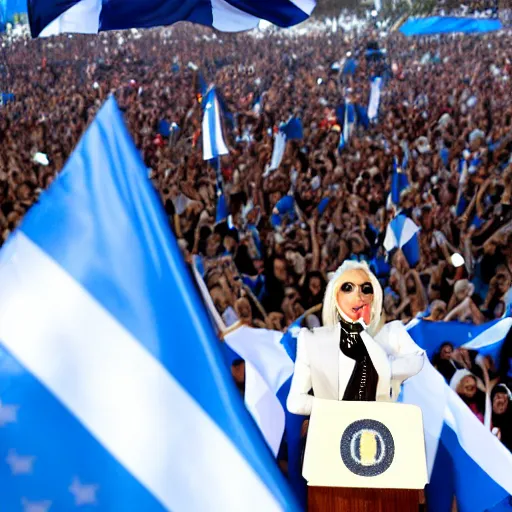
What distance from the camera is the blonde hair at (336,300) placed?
80.4 inches

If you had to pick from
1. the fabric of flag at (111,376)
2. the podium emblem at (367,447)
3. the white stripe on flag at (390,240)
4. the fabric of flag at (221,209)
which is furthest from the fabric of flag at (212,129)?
the podium emblem at (367,447)

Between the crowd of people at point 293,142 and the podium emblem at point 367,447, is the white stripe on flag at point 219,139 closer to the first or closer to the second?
the crowd of people at point 293,142

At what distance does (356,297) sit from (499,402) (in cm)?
145

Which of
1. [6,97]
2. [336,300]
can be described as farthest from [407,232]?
[6,97]

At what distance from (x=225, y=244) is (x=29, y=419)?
7.02 ft

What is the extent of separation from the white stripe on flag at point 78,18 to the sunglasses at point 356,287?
2036 mm

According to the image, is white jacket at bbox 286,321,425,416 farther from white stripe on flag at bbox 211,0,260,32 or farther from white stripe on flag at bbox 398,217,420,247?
white stripe on flag at bbox 211,0,260,32

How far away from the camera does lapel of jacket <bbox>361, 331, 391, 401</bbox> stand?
196 cm

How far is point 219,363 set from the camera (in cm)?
143

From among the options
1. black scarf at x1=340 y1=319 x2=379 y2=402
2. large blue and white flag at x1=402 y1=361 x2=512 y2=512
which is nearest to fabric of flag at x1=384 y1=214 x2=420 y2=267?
large blue and white flag at x1=402 y1=361 x2=512 y2=512

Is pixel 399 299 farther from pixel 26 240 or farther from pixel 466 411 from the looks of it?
pixel 26 240

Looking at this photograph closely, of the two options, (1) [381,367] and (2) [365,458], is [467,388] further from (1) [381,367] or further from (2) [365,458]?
(2) [365,458]

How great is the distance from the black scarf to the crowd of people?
141 cm

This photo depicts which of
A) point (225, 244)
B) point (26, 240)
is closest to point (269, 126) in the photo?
point (225, 244)
